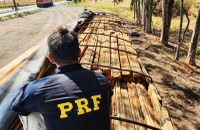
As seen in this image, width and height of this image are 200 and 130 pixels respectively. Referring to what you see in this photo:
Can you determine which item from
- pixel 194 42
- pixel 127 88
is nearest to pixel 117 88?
pixel 127 88

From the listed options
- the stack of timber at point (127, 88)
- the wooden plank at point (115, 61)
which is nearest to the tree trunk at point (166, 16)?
the wooden plank at point (115, 61)

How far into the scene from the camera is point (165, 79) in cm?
1202

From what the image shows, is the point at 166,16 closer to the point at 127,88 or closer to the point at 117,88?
the point at 127,88

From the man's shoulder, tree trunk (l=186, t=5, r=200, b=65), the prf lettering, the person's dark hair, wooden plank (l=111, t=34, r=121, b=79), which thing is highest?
the person's dark hair

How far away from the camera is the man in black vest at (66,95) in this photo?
9.06 feet

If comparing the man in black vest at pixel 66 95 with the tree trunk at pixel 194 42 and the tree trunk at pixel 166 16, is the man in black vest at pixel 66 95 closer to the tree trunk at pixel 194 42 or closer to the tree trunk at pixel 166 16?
the tree trunk at pixel 194 42

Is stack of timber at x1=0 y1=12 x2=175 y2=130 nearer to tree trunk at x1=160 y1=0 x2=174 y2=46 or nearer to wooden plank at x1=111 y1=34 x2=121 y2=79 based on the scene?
wooden plank at x1=111 y1=34 x2=121 y2=79

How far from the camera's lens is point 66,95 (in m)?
2.75

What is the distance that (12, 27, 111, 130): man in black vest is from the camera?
9.06 ft

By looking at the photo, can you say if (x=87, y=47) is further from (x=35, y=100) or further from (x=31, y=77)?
(x=35, y=100)

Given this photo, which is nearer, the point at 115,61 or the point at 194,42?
the point at 115,61

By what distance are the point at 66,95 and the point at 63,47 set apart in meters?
0.54

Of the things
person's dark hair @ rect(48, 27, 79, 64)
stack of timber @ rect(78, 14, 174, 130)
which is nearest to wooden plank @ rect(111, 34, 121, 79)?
stack of timber @ rect(78, 14, 174, 130)

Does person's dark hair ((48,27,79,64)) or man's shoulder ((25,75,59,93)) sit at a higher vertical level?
person's dark hair ((48,27,79,64))
